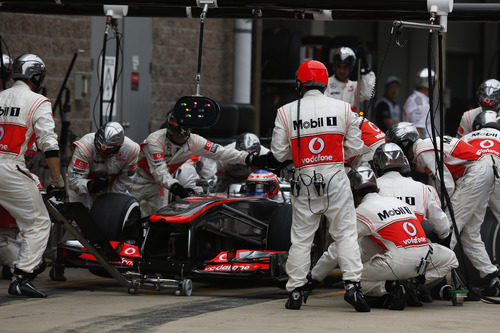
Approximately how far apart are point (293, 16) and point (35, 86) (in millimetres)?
2567

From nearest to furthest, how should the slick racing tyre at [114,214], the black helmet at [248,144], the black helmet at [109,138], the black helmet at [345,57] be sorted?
the slick racing tyre at [114,214]
the black helmet at [109,138]
the black helmet at [248,144]
the black helmet at [345,57]

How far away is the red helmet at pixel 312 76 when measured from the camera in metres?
9.30

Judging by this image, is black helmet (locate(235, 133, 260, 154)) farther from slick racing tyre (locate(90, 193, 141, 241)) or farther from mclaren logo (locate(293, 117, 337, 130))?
mclaren logo (locate(293, 117, 337, 130))

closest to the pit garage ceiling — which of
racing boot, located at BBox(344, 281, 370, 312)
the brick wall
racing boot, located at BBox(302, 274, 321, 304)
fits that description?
racing boot, located at BBox(302, 274, 321, 304)

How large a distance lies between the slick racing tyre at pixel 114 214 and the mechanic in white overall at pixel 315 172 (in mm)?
2154

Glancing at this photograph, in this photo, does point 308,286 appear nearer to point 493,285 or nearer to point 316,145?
point 316,145

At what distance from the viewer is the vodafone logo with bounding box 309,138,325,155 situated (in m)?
9.11

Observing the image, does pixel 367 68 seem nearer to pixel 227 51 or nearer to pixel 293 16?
pixel 293 16

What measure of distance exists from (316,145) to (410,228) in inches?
41.4

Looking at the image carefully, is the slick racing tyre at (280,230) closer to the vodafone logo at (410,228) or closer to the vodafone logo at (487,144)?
the vodafone logo at (410,228)

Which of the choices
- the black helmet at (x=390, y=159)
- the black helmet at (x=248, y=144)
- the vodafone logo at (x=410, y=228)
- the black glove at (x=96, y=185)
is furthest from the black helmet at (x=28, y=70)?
the vodafone logo at (x=410, y=228)

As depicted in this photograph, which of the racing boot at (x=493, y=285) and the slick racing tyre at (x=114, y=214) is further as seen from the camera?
the slick racing tyre at (x=114, y=214)

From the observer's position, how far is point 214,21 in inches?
667

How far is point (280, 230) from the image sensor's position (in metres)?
10.3
